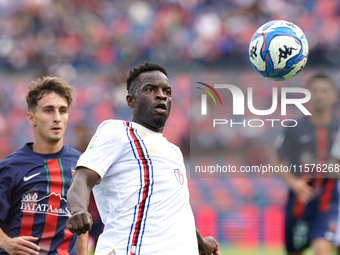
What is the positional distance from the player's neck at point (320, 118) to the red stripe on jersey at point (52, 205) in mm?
4253

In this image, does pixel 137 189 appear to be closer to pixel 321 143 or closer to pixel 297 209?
pixel 297 209

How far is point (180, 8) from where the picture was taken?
17703 millimetres

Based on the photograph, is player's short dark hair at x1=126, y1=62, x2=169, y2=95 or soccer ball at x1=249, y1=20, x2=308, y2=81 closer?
player's short dark hair at x1=126, y1=62, x2=169, y2=95

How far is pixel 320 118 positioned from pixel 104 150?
4.90 meters

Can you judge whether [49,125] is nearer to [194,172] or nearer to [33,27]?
[194,172]

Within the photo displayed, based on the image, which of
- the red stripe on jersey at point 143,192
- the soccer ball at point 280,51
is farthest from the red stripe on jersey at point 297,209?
the red stripe on jersey at point 143,192

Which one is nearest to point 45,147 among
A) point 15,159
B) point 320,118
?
point 15,159

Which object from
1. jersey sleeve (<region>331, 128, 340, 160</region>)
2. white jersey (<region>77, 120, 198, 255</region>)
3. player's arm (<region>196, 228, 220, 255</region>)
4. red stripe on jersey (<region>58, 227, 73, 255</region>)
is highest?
white jersey (<region>77, 120, 198, 255</region>)

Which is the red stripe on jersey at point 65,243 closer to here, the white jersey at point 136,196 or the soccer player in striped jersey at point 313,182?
the white jersey at point 136,196

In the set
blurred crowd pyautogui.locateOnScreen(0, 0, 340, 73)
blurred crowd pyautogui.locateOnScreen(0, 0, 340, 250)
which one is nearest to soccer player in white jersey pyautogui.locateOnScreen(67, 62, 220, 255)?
blurred crowd pyautogui.locateOnScreen(0, 0, 340, 250)

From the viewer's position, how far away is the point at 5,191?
13.6 ft

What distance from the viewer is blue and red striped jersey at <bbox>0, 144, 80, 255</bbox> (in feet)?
13.8

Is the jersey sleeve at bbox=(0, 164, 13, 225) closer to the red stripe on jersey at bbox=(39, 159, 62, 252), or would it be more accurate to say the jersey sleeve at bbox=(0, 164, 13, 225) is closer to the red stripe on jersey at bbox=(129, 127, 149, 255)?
the red stripe on jersey at bbox=(39, 159, 62, 252)

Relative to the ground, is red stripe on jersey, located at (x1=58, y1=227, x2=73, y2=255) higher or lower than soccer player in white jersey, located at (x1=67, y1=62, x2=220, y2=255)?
lower
